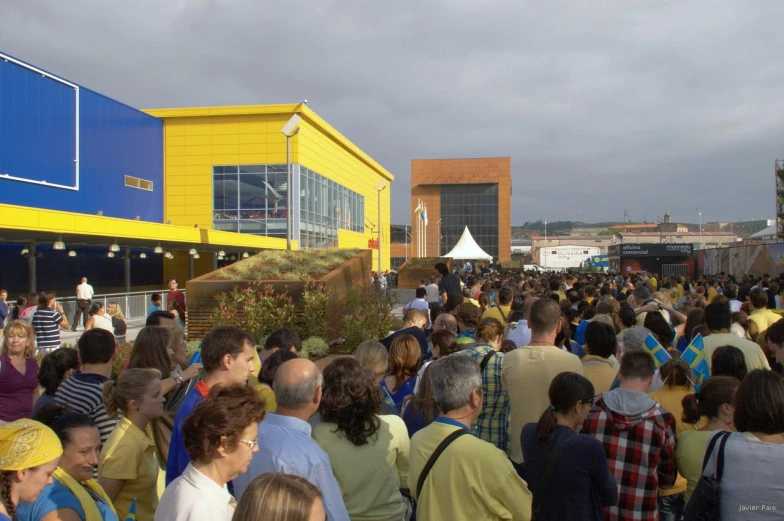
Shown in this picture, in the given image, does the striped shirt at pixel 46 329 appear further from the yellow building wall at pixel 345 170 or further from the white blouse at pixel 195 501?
the yellow building wall at pixel 345 170

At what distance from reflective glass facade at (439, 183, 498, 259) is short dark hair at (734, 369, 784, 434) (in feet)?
319

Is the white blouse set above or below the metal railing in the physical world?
above

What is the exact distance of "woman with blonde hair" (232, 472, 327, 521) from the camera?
1.91 m

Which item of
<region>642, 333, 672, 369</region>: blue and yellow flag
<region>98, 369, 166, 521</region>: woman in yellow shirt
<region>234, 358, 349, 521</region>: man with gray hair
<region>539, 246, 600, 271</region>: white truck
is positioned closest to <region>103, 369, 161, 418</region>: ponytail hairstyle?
<region>98, 369, 166, 521</region>: woman in yellow shirt

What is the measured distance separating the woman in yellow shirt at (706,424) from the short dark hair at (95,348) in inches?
162

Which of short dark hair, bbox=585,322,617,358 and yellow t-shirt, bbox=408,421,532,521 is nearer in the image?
yellow t-shirt, bbox=408,421,532,521

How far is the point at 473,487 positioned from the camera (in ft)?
10.1

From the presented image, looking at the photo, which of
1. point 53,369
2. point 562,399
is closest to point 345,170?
point 53,369

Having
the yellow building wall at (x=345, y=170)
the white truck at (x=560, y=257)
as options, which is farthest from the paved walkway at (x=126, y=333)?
the white truck at (x=560, y=257)

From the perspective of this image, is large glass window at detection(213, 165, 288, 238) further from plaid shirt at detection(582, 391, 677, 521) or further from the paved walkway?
plaid shirt at detection(582, 391, 677, 521)

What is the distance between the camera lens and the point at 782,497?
312cm

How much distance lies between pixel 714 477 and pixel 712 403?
85 cm

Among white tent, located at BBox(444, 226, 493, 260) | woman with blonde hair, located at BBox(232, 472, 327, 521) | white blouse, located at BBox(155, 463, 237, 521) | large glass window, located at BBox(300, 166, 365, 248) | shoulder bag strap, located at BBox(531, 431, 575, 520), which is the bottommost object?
shoulder bag strap, located at BBox(531, 431, 575, 520)

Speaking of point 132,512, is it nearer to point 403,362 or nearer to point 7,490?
point 7,490
